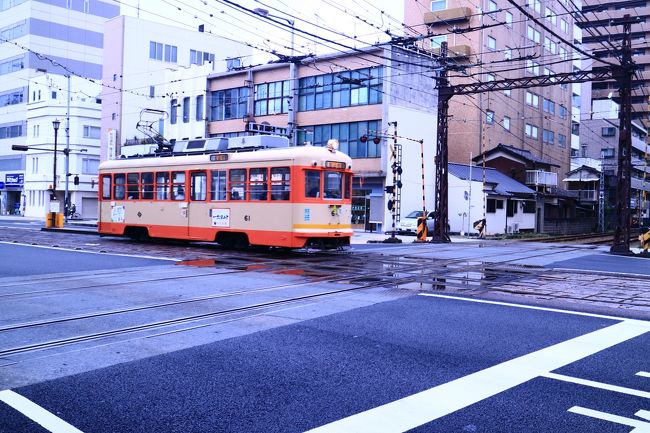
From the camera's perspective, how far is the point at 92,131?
195 feet

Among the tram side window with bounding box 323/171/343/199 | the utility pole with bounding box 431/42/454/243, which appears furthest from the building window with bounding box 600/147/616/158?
the tram side window with bounding box 323/171/343/199

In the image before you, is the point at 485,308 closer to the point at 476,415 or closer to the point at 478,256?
the point at 476,415

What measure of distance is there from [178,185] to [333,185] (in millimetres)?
5801

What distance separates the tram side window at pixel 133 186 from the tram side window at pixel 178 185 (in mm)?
2108

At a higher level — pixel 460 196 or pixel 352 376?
pixel 460 196

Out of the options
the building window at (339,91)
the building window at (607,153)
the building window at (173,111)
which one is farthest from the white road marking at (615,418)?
the building window at (607,153)

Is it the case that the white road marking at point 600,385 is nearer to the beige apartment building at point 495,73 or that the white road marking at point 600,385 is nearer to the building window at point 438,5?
the beige apartment building at point 495,73

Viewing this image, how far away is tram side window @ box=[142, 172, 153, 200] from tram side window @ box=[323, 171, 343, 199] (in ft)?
23.9

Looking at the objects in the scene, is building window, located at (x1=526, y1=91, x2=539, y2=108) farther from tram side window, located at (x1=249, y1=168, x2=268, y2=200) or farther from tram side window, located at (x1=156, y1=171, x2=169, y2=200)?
tram side window, located at (x1=249, y1=168, x2=268, y2=200)

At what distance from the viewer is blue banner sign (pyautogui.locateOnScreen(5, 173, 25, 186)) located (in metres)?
63.4

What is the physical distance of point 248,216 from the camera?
60.3 ft

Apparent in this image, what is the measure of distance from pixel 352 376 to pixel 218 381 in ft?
4.09

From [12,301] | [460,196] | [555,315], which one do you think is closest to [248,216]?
[12,301]

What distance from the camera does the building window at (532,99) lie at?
5398 cm
